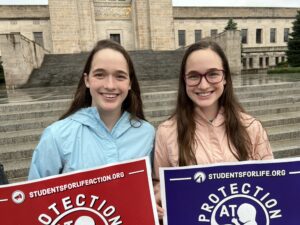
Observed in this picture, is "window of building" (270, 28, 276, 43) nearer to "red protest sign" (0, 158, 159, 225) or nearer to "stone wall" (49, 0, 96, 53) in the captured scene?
"stone wall" (49, 0, 96, 53)

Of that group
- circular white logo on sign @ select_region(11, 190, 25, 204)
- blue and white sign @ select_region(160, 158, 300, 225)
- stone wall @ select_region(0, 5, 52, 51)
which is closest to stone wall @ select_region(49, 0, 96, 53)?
stone wall @ select_region(0, 5, 52, 51)

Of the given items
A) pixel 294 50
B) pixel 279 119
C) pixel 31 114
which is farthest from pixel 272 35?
pixel 31 114

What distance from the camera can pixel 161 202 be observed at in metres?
1.68

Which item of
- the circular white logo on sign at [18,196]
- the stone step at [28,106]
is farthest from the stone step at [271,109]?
the circular white logo on sign at [18,196]

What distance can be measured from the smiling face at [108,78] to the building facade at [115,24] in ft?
92.2

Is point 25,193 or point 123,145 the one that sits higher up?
point 123,145

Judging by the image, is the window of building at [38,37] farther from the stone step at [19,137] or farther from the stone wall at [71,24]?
the stone step at [19,137]

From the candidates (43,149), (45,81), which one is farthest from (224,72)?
(45,81)

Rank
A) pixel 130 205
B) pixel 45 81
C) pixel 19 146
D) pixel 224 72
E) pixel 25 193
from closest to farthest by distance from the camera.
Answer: pixel 25 193 → pixel 130 205 → pixel 224 72 → pixel 19 146 → pixel 45 81

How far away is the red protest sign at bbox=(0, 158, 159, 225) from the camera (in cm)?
145

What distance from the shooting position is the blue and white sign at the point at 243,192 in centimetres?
159

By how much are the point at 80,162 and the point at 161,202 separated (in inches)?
21.5

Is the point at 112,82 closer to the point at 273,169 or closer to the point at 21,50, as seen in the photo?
the point at 273,169

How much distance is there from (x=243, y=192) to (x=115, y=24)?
31065mm
